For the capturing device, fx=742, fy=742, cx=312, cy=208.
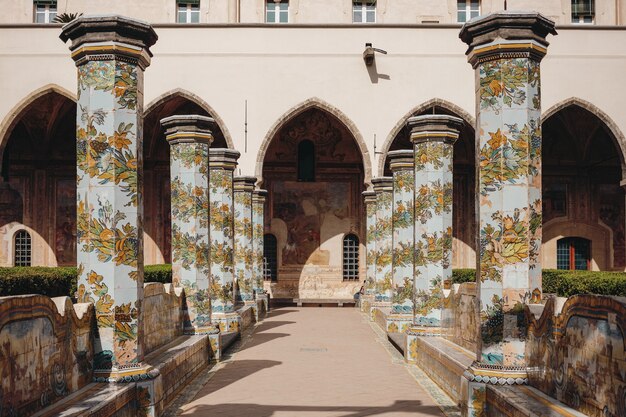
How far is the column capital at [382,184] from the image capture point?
1909cm

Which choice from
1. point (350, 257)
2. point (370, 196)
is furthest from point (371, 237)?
point (350, 257)

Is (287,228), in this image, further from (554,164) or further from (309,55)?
(554,164)

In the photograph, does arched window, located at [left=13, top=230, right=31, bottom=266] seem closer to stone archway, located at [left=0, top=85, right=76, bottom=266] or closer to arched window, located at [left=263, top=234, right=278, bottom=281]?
stone archway, located at [left=0, top=85, right=76, bottom=266]

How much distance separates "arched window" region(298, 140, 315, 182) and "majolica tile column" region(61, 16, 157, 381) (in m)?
20.0

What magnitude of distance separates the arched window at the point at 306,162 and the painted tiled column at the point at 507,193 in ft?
65.9

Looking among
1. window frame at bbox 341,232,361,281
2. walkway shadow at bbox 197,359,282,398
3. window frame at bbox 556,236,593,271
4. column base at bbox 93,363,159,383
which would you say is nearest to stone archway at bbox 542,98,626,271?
window frame at bbox 556,236,593,271

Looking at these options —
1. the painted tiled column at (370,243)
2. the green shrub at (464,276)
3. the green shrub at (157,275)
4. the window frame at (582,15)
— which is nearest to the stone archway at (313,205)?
the painted tiled column at (370,243)

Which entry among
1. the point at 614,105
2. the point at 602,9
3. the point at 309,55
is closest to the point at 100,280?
the point at 309,55

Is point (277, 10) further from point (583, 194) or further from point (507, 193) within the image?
point (507, 193)

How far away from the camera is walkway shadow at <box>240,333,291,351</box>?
14.3 m

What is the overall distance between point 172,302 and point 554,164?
19.7 metres

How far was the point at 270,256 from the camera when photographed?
89.4ft

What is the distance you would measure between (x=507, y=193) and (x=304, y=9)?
69.4 ft

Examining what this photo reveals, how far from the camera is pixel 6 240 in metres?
26.3
